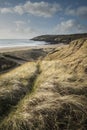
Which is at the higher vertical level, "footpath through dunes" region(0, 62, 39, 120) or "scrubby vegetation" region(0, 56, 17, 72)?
"scrubby vegetation" region(0, 56, 17, 72)

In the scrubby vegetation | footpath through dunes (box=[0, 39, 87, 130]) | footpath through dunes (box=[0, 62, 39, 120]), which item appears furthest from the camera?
the scrubby vegetation

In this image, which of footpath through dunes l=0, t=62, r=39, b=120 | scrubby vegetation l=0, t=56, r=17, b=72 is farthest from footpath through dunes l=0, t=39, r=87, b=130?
scrubby vegetation l=0, t=56, r=17, b=72

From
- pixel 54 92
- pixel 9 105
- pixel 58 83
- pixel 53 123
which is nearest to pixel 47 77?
pixel 58 83

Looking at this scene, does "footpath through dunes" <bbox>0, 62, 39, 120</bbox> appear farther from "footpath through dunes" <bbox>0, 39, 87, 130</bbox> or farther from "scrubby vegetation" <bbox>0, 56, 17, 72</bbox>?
"scrubby vegetation" <bbox>0, 56, 17, 72</bbox>

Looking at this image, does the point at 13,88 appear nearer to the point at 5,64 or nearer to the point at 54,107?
the point at 54,107

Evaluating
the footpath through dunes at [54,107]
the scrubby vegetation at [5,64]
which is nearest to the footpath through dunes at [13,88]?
the footpath through dunes at [54,107]

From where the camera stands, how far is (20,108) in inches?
222

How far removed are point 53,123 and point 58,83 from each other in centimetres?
203

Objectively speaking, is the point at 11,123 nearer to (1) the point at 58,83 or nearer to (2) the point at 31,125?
(2) the point at 31,125

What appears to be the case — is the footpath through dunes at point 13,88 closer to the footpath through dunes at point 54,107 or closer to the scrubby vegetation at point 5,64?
the footpath through dunes at point 54,107

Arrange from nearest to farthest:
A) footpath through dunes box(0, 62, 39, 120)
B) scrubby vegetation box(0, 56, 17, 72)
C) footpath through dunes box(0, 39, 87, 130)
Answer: footpath through dunes box(0, 39, 87, 130)
footpath through dunes box(0, 62, 39, 120)
scrubby vegetation box(0, 56, 17, 72)

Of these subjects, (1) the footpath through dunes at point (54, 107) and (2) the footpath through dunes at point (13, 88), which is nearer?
(1) the footpath through dunes at point (54, 107)

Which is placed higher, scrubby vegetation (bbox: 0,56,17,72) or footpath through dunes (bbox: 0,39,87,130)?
scrubby vegetation (bbox: 0,56,17,72)

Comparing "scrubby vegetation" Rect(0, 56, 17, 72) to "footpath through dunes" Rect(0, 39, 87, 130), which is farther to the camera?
"scrubby vegetation" Rect(0, 56, 17, 72)
